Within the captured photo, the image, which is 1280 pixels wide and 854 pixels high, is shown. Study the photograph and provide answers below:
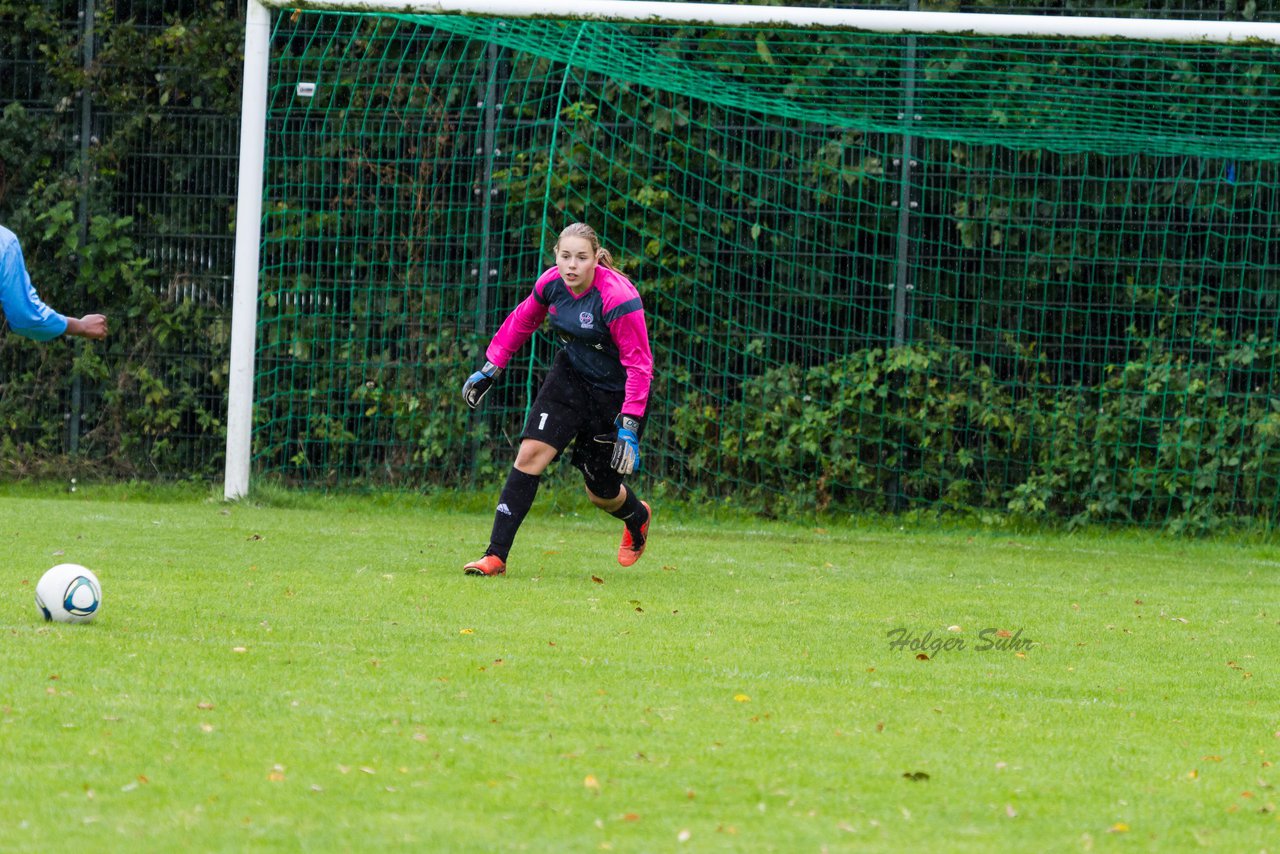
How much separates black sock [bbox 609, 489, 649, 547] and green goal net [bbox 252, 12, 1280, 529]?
11.5 feet

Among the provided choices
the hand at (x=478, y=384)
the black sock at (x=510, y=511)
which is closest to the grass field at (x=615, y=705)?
the black sock at (x=510, y=511)

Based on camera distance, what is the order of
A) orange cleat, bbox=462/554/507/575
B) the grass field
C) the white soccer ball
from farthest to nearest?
A: orange cleat, bbox=462/554/507/575 → the white soccer ball → the grass field

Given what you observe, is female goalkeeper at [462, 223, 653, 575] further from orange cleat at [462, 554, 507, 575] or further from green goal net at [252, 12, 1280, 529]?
green goal net at [252, 12, 1280, 529]

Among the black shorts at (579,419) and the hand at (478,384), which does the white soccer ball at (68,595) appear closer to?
the hand at (478,384)

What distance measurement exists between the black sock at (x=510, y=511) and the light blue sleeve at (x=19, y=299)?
2.14m

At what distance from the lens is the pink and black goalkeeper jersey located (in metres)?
7.65

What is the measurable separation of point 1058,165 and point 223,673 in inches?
332

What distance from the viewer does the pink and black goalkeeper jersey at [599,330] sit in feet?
25.1

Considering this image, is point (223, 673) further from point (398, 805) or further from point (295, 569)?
point (295, 569)

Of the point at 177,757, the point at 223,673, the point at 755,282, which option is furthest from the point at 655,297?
the point at 177,757

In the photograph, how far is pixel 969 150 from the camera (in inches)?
462

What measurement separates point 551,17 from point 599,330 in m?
3.13
